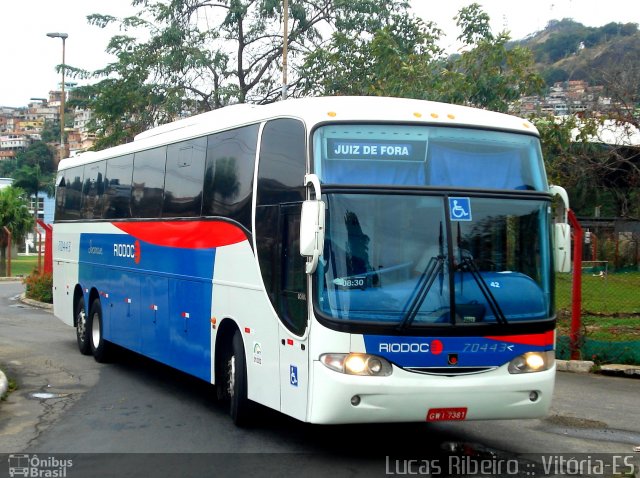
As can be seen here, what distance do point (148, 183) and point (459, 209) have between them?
6398 mm

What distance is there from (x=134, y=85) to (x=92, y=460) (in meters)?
22.8

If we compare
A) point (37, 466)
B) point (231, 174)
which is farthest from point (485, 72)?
point (37, 466)

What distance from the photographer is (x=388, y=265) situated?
825 cm

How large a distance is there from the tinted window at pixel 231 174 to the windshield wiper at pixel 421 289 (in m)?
2.41

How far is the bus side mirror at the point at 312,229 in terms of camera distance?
7.91m

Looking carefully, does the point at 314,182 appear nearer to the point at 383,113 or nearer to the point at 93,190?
the point at 383,113

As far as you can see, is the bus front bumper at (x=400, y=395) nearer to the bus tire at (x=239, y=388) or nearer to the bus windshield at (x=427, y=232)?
the bus windshield at (x=427, y=232)

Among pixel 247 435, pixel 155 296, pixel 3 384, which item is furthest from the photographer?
pixel 155 296

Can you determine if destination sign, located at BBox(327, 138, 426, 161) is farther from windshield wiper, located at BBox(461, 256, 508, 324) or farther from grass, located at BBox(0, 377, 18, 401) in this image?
Answer: grass, located at BBox(0, 377, 18, 401)

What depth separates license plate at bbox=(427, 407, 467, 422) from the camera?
27.1ft

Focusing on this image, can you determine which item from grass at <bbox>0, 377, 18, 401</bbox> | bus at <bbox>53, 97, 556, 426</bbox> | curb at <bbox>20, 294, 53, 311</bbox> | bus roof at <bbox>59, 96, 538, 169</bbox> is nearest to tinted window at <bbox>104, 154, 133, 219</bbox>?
grass at <bbox>0, 377, 18, 401</bbox>

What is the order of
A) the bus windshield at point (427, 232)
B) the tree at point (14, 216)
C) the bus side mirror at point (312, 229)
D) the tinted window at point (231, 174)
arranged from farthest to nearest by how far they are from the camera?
the tree at point (14, 216) → the tinted window at point (231, 174) → the bus windshield at point (427, 232) → the bus side mirror at point (312, 229)

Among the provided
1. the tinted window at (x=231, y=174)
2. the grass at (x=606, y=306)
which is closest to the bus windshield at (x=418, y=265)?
the tinted window at (x=231, y=174)

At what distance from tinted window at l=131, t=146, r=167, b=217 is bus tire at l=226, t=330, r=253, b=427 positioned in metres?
3.49
